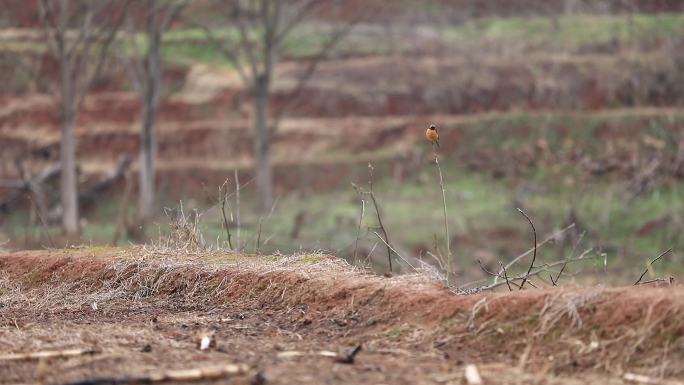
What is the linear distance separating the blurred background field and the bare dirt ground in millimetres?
14309

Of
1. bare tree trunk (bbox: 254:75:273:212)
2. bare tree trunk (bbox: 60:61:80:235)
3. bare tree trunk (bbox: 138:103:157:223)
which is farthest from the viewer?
bare tree trunk (bbox: 254:75:273:212)

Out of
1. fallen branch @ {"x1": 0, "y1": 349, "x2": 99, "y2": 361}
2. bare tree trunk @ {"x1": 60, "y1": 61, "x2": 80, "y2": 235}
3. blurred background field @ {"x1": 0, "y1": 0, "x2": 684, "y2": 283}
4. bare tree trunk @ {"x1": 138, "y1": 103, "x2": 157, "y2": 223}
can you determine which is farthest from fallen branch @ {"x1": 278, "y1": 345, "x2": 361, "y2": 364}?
bare tree trunk @ {"x1": 138, "y1": 103, "x2": 157, "y2": 223}

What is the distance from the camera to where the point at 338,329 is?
8.09 meters

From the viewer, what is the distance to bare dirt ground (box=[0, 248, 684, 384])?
22.0 feet

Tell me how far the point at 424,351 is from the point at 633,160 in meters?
25.1

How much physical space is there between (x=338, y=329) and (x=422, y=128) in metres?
28.1

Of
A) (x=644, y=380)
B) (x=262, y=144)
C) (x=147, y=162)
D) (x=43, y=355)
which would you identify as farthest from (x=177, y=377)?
(x=262, y=144)

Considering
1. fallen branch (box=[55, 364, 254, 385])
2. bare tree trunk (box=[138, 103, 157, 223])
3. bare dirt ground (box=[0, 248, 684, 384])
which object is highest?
fallen branch (box=[55, 364, 254, 385])

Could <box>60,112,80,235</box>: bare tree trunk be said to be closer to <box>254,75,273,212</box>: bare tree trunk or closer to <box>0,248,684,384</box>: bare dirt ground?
<box>254,75,273,212</box>: bare tree trunk

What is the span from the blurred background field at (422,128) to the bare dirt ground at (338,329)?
1431cm

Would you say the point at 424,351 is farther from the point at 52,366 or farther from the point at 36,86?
the point at 36,86

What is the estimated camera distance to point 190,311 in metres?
9.27

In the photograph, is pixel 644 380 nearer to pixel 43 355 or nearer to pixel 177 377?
pixel 177 377

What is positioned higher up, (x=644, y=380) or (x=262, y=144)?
(x=644, y=380)
